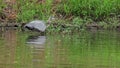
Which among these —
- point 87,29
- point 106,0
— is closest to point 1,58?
point 87,29

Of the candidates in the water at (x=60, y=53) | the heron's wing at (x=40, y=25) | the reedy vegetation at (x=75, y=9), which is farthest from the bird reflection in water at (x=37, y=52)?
the reedy vegetation at (x=75, y=9)

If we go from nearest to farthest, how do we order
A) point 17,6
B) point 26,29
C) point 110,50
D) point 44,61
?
point 44,61, point 110,50, point 26,29, point 17,6

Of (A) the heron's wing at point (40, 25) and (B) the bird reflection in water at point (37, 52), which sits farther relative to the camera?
(A) the heron's wing at point (40, 25)

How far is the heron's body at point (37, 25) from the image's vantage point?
15839mm

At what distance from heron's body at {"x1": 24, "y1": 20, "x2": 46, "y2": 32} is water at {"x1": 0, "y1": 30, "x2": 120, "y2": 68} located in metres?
2.39

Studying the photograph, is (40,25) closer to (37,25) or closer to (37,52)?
(37,25)

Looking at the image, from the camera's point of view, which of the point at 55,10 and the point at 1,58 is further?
the point at 55,10

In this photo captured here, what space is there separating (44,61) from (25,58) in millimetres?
452

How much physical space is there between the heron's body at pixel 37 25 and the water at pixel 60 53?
2.39 metres

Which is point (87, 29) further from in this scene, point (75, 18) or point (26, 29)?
point (26, 29)

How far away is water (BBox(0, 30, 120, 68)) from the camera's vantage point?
27.0 feet

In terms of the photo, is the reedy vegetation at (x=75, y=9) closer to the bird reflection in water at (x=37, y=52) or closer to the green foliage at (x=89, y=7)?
the green foliage at (x=89, y=7)

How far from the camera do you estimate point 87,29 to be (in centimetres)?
1720

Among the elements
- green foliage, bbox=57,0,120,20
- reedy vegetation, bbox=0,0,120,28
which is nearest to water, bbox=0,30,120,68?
reedy vegetation, bbox=0,0,120,28
